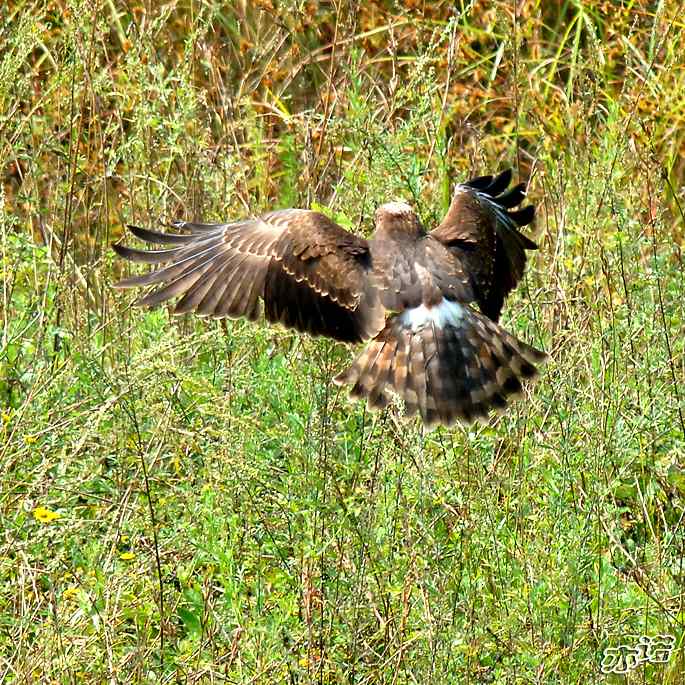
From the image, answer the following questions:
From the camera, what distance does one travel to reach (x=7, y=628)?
3914 mm

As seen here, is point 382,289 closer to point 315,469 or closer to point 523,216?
point 523,216

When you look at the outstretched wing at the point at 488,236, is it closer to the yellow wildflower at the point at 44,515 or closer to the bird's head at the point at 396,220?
the bird's head at the point at 396,220

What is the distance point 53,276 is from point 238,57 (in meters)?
2.43

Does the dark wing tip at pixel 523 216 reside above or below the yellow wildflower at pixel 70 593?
above

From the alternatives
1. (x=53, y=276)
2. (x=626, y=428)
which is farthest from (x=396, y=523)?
(x=53, y=276)

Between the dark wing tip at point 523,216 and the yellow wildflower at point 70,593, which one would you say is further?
the dark wing tip at point 523,216

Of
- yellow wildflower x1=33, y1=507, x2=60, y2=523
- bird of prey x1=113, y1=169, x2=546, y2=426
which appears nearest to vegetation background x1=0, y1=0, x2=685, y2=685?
yellow wildflower x1=33, y1=507, x2=60, y2=523

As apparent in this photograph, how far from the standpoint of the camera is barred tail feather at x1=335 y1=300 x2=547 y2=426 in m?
4.47

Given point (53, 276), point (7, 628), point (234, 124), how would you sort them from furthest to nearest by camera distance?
point (234, 124)
point (53, 276)
point (7, 628)

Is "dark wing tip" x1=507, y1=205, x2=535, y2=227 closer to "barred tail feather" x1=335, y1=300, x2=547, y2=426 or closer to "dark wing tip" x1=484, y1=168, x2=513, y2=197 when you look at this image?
"dark wing tip" x1=484, y1=168, x2=513, y2=197

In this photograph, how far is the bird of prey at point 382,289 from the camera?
4582mm

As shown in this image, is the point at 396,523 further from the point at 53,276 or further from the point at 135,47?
the point at 135,47

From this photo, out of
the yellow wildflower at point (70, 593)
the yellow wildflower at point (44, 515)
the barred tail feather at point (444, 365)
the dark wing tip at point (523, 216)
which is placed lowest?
the yellow wildflower at point (70, 593)
